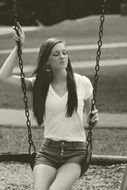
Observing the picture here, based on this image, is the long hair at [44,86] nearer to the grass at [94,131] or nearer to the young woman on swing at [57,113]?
the young woman on swing at [57,113]

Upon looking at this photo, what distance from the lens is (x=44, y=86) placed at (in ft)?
14.1

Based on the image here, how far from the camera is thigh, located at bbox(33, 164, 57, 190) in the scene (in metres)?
4.04

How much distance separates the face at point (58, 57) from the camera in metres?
4.28

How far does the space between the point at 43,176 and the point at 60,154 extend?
0.19 m

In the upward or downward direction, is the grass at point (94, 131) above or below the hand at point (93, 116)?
below

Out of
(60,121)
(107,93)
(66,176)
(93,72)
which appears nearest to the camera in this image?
(66,176)

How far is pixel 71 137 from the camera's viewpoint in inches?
163

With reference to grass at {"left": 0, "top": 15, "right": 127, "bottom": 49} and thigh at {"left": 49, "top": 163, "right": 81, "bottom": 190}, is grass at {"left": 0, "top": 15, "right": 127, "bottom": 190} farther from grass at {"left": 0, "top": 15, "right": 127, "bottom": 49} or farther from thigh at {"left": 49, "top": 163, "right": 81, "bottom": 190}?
thigh at {"left": 49, "top": 163, "right": 81, "bottom": 190}

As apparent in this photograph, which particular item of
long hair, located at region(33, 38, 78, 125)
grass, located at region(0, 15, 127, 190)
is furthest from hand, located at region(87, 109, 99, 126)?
grass, located at region(0, 15, 127, 190)

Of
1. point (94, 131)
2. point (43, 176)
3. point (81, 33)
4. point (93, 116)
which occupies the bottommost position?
point (81, 33)

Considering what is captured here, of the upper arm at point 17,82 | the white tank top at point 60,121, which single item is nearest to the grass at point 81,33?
the upper arm at point 17,82

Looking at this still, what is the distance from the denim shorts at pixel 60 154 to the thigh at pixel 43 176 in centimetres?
4

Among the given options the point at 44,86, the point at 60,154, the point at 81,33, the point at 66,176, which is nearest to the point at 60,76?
the point at 44,86

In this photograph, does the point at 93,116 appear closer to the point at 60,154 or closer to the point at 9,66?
the point at 60,154
